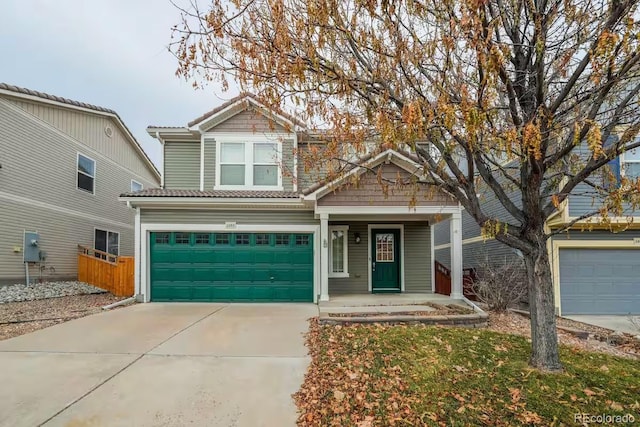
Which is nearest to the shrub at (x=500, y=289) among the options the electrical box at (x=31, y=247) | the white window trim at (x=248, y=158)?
the white window trim at (x=248, y=158)

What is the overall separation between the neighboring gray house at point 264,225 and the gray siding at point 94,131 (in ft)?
14.6

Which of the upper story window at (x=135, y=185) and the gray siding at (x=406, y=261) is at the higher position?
the upper story window at (x=135, y=185)

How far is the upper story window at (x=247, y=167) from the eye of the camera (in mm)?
12250

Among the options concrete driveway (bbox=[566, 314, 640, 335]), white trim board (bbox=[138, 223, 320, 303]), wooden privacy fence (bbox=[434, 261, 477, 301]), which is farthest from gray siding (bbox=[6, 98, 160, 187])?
concrete driveway (bbox=[566, 314, 640, 335])

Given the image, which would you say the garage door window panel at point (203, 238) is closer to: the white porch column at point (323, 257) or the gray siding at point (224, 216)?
the gray siding at point (224, 216)

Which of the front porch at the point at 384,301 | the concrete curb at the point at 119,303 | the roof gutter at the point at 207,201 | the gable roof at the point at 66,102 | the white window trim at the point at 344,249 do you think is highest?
the gable roof at the point at 66,102

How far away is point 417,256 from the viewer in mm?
12453

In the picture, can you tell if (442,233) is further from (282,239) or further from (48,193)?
(48,193)

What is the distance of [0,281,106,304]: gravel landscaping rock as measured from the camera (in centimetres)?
1092

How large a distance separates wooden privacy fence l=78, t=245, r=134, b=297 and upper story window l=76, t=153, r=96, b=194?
257 cm

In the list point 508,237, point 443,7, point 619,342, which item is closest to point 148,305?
point 508,237

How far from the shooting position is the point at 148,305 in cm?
1042

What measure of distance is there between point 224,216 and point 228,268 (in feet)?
5.17

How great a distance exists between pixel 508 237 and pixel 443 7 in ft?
10.1
